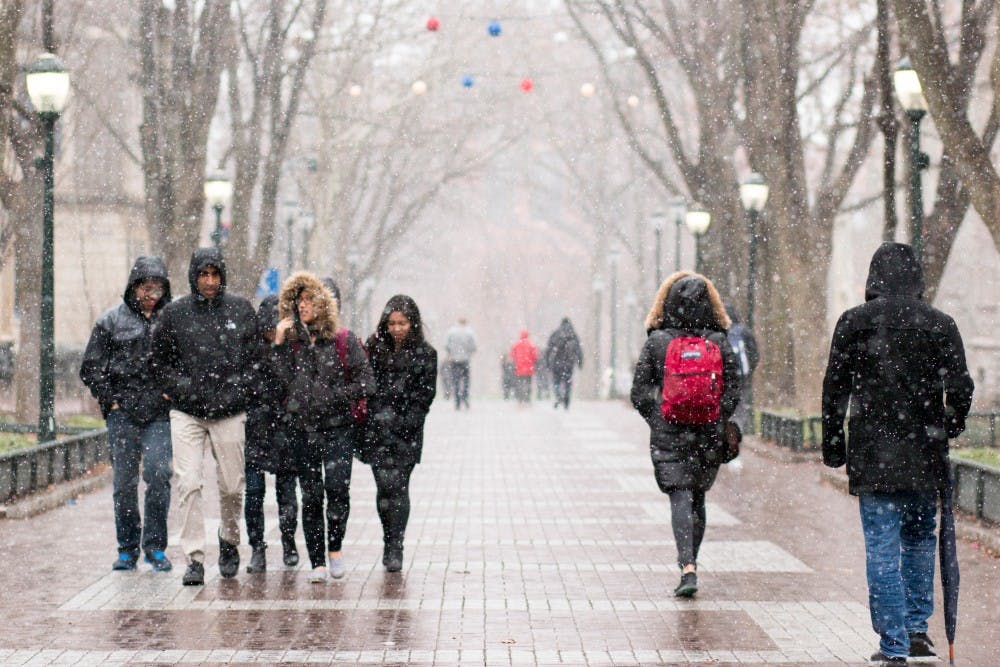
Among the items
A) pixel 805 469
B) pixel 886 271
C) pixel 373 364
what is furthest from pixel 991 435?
pixel 886 271

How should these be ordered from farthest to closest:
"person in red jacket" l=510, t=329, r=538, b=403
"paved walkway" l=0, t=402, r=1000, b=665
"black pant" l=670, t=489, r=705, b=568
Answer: "person in red jacket" l=510, t=329, r=538, b=403 → "black pant" l=670, t=489, r=705, b=568 → "paved walkway" l=0, t=402, r=1000, b=665

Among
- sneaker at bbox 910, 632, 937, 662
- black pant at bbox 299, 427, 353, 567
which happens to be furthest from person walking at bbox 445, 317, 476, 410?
sneaker at bbox 910, 632, 937, 662

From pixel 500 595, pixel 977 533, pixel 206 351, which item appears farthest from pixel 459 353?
Result: pixel 500 595

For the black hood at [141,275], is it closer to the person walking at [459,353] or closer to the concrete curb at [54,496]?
the concrete curb at [54,496]

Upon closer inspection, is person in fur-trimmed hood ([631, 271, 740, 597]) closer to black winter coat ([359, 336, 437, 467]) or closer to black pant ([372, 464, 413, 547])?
black winter coat ([359, 336, 437, 467])

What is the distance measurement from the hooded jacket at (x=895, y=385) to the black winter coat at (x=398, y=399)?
321 centimetres

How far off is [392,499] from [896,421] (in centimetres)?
374

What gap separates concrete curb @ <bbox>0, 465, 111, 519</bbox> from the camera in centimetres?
1280

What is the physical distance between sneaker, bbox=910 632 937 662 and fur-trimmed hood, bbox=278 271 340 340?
12.5 ft

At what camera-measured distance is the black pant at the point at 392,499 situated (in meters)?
10.1

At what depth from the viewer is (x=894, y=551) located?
23.7 ft

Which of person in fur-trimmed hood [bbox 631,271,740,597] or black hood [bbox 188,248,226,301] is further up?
black hood [bbox 188,248,226,301]

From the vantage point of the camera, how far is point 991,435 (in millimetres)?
17469

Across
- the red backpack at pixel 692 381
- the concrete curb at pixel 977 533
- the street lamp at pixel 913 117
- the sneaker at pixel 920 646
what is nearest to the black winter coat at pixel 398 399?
the red backpack at pixel 692 381
